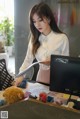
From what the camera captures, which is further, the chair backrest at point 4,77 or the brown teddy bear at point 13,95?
the chair backrest at point 4,77

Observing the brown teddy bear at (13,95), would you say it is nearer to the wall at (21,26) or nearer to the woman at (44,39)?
the woman at (44,39)

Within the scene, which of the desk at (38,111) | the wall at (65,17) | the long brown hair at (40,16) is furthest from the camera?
the wall at (65,17)

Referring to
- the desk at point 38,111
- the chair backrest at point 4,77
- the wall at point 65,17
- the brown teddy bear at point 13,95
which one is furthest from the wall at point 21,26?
the desk at point 38,111

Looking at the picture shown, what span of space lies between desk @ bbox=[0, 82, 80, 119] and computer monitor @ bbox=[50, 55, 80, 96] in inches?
10.9

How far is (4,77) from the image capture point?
5.96 ft

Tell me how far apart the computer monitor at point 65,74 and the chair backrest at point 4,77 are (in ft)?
1.73

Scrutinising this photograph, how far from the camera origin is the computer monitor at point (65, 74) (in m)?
1.32

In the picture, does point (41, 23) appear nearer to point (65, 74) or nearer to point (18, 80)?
point (18, 80)

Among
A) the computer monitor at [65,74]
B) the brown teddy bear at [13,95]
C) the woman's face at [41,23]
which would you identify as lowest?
the brown teddy bear at [13,95]

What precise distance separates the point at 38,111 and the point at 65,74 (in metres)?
0.34

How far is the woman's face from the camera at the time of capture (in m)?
1.92

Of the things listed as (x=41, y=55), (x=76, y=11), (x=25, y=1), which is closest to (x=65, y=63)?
(x=41, y=55)

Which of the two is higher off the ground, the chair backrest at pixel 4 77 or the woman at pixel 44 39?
the woman at pixel 44 39

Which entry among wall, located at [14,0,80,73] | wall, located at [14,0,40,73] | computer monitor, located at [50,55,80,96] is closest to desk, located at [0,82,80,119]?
computer monitor, located at [50,55,80,96]
